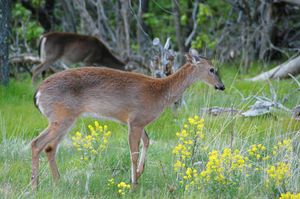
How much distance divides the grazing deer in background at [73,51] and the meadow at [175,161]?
3.23m

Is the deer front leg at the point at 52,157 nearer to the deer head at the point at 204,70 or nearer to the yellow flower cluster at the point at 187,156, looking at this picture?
the yellow flower cluster at the point at 187,156

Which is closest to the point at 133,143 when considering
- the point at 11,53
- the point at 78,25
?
the point at 11,53

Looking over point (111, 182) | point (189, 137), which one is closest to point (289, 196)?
point (189, 137)

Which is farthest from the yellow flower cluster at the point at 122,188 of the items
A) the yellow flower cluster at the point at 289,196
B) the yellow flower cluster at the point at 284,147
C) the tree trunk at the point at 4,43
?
the tree trunk at the point at 4,43

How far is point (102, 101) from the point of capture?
771 centimetres

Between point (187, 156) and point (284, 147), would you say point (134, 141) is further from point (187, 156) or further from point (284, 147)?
point (284, 147)

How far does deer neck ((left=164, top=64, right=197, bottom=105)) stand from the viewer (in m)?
8.09

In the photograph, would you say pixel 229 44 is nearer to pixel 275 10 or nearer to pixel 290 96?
pixel 275 10

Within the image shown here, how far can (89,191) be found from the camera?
6973 millimetres

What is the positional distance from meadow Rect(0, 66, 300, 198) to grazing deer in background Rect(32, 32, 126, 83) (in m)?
3.23

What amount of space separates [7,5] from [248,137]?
4.79 meters

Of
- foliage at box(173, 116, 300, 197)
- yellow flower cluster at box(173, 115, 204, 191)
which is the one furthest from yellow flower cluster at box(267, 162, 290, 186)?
yellow flower cluster at box(173, 115, 204, 191)

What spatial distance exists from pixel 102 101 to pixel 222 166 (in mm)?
1466

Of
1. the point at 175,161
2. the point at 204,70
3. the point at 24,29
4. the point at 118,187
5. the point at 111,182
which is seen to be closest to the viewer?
the point at 111,182
